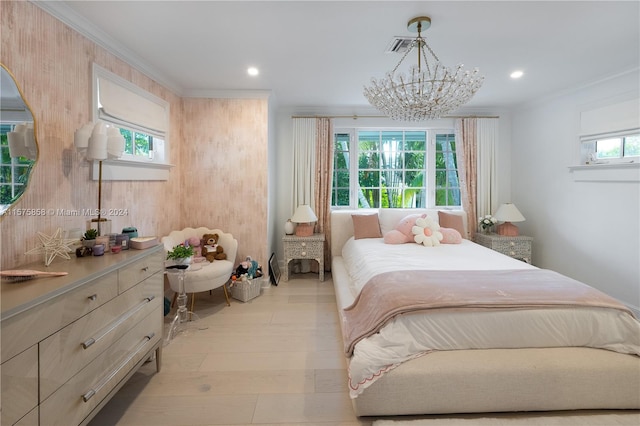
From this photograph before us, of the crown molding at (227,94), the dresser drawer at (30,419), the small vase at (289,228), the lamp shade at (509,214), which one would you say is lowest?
the dresser drawer at (30,419)

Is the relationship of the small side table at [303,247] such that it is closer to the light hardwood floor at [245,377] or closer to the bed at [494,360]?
the light hardwood floor at [245,377]

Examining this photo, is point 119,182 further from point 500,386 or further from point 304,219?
point 500,386

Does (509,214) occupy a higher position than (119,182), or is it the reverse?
(119,182)

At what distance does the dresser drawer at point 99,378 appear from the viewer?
1.18 m

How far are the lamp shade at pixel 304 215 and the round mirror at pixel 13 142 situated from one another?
2.59m

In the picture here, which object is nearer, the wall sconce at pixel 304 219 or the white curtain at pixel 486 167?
the wall sconce at pixel 304 219

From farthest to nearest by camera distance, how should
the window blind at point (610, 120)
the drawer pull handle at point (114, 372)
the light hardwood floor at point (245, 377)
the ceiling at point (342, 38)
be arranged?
1. the window blind at point (610, 120)
2. the ceiling at point (342, 38)
3. the light hardwood floor at point (245, 377)
4. the drawer pull handle at point (114, 372)

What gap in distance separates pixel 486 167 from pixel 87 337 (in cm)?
474

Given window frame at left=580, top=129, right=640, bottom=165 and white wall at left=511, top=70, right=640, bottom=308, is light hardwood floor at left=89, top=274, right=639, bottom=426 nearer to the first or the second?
white wall at left=511, top=70, right=640, bottom=308

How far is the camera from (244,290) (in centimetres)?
326

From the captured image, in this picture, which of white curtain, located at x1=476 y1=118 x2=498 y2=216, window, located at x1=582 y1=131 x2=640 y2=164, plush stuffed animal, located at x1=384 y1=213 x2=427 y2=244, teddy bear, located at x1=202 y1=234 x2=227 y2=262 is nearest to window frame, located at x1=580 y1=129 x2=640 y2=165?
window, located at x1=582 y1=131 x2=640 y2=164

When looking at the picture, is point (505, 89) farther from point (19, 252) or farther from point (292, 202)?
point (19, 252)

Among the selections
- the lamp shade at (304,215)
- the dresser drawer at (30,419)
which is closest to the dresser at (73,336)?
the dresser drawer at (30,419)

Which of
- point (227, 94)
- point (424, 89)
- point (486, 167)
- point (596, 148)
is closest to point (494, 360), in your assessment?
point (424, 89)
